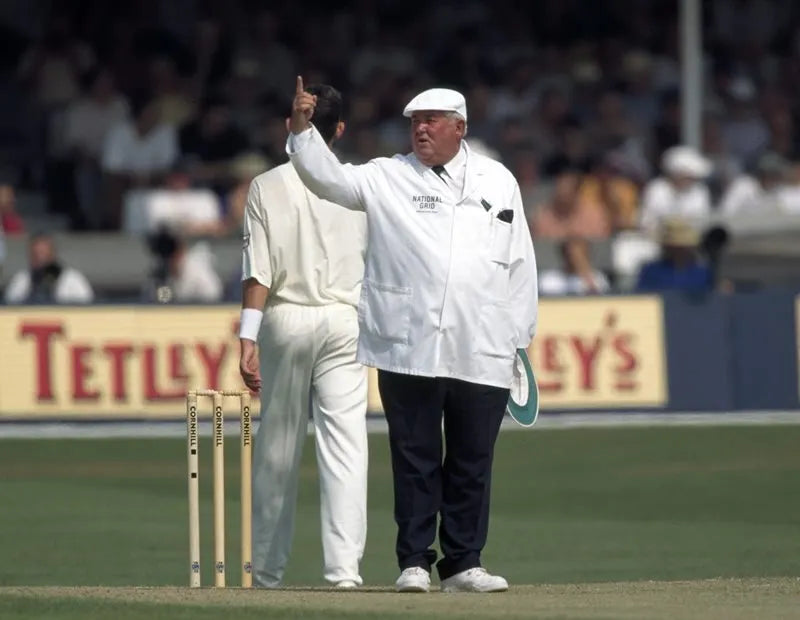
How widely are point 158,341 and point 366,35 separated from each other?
298 inches

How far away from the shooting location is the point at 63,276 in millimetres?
17906

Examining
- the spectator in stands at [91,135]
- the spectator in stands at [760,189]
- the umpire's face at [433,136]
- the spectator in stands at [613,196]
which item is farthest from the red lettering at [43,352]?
the umpire's face at [433,136]

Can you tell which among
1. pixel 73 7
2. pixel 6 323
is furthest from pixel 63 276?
pixel 73 7

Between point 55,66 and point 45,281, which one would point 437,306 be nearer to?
point 45,281

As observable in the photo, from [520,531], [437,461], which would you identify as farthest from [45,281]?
[437,461]

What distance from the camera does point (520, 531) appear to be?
11.6 metres

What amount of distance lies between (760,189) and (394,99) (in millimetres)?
3905

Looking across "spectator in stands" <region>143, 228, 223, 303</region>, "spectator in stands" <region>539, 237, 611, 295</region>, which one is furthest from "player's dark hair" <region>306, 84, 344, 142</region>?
"spectator in stands" <region>539, 237, 611, 295</region>

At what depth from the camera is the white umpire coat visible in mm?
8062

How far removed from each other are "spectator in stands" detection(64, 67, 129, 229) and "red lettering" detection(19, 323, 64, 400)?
14.1ft

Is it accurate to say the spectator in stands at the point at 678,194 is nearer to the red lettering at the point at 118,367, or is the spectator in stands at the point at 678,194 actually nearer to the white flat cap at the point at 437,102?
the red lettering at the point at 118,367

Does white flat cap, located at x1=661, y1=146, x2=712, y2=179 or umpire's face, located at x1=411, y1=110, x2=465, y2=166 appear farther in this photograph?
white flat cap, located at x1=661, y1=146, x2=712, y2=179

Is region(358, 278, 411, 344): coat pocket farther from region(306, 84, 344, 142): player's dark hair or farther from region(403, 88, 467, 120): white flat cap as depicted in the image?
region(306, 84, 344, 142): player's dark hair

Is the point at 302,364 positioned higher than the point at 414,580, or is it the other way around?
the point at 302,364
